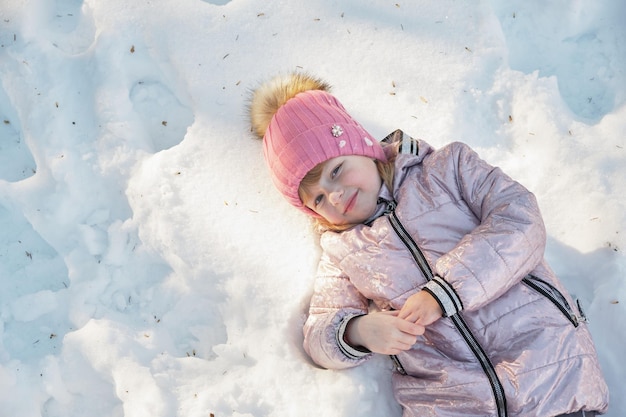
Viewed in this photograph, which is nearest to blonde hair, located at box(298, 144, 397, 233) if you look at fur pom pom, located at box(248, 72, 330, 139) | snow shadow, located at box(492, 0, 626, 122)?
fur pom pom, located at box(248, 72, 330, 139)

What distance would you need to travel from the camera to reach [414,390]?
171cm

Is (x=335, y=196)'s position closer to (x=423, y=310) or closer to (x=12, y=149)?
(x=423, y=310)

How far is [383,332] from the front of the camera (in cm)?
165

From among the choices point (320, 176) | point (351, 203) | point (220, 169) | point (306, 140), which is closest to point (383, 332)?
point (351, 203)

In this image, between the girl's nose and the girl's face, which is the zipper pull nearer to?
the girl's face

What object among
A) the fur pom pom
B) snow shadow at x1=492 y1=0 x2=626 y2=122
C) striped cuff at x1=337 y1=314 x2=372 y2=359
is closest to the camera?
striped cuff at x1=337 y1=314 x2=372 y2=359

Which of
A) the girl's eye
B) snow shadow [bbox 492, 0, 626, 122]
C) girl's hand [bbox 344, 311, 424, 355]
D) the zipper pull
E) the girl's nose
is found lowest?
girl's hand [bbox 344, 311, 424, 355]

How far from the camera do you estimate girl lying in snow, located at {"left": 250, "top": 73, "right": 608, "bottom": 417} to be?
62.9 inches

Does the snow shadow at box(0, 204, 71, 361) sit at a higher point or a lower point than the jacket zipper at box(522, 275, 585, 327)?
lower

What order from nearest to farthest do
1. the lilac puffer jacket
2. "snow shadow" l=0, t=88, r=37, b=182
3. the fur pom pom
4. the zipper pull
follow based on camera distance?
the lilac puffer jacket < the zipper pull < the fur pom pom < "snow shadow" l=0, t=88, r=37, b=182

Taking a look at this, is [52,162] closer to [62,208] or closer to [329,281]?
[62,208]

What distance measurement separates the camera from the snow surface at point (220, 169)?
1831mm

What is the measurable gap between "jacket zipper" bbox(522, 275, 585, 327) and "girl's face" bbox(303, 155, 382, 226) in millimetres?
515

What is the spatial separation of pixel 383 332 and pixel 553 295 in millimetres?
496
